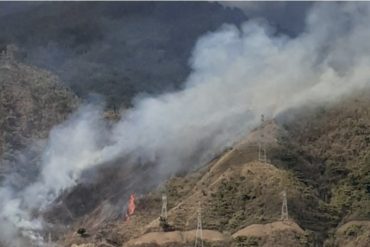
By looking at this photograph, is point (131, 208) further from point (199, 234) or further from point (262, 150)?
point (262, 150)

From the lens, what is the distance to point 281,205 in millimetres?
144375

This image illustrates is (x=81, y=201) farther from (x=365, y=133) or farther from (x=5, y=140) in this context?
(x=365, y=133)

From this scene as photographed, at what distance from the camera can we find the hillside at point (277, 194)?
140750mm

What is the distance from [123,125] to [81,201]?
76.0ft

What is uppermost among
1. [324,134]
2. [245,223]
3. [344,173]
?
[324,134]

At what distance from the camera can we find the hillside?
141 metres

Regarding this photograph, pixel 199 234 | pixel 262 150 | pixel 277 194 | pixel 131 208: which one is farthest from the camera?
pixel 262 150

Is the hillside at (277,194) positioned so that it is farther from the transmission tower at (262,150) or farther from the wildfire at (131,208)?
the wildfire at (131,208)

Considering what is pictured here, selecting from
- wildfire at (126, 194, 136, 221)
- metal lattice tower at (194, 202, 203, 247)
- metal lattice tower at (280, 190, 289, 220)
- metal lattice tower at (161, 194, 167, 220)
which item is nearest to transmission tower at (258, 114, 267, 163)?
metal lattice tower at (280, 190, 289, 220)

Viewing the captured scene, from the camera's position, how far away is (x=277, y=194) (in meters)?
146

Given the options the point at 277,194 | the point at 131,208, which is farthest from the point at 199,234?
the point at 131,208

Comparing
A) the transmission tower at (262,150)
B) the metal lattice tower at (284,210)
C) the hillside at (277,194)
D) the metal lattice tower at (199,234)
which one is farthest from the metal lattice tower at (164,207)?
the metal lattice tower at (284,210)

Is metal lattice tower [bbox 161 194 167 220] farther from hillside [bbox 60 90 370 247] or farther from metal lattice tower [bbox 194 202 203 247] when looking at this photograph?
metal lattice tower [bbox 194 202 203 247]

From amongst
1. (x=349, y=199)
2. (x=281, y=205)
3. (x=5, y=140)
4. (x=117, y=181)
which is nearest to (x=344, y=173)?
(x=349, y=199)
